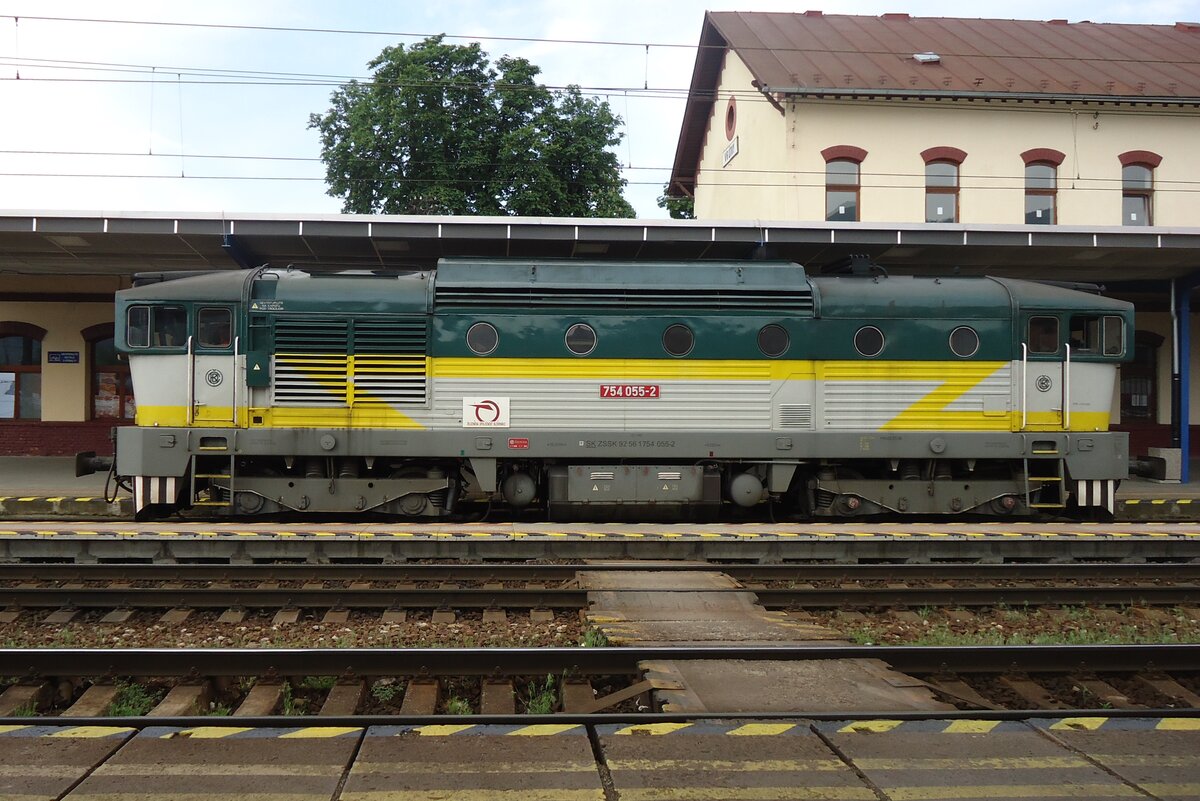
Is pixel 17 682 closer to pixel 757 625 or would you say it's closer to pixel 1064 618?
pixel 757 625

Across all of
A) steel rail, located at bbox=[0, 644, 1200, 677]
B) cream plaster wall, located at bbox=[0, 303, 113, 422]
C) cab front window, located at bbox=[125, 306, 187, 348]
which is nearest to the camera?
steel rail, located at bbox=[0, 644, 1200, 677]

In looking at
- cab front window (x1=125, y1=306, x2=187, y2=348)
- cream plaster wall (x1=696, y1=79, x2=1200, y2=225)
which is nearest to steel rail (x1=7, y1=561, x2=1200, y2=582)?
cab front window (x1=125, y1=306, x2=187, y2=348)

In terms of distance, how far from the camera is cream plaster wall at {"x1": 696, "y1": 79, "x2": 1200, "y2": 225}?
20.5m

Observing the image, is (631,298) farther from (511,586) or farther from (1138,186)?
(1138,186)

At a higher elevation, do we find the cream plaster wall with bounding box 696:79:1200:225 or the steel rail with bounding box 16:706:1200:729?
the cream plaster wall with bounding box 696:79:1200:225

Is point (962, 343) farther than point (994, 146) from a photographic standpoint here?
No

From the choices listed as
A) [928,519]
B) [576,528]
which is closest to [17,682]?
[576,528]

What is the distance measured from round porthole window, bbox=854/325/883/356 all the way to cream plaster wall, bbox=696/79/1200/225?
1036cm

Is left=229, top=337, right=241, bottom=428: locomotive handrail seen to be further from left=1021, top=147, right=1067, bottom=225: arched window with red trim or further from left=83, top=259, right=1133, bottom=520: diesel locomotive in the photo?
left=1021, top=147, right=1067, bottom=225: arched window with red trim

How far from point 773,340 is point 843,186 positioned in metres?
11.7

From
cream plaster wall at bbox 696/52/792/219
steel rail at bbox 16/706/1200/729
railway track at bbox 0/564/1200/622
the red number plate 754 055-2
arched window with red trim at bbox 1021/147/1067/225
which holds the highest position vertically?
cream plaster wall at bbox 696/52/792/219

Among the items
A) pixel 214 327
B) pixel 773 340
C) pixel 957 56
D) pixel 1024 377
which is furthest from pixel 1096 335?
pixel 957 56

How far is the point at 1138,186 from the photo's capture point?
68.8ft

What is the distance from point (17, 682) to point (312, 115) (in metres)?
33.9
